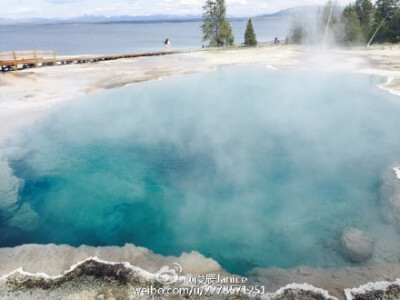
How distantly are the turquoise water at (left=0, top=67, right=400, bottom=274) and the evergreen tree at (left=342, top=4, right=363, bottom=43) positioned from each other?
25.0 metres

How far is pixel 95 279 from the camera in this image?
5.27m

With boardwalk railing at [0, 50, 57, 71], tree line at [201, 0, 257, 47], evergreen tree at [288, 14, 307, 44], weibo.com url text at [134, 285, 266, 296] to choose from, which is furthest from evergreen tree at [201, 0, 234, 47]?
weibo.com url text at [134, 285, 266, 296]

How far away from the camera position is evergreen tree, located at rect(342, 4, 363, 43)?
37794mm

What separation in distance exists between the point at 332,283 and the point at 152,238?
132 inches

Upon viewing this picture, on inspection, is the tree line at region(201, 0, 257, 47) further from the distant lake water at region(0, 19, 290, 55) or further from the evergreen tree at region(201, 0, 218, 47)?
the distant lake water at region(0, 19, 290, 55)

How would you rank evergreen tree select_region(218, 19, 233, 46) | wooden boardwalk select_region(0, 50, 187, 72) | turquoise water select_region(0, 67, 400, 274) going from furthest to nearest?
evergreen tree select_region(218, 19, 233, 46)
wooden boardwalk select_region(0, 50, 187, 72)
turquoise water select_region(0, 67, 400, 274)

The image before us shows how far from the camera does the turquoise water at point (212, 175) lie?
6.83m

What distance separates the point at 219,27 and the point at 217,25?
3.78ft

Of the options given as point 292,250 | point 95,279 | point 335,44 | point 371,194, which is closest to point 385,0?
point 335,44

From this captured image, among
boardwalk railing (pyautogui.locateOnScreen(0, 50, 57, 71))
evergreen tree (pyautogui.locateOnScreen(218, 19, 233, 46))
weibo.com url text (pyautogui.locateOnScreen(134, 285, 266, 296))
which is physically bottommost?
weibo.com url text (pyautogui.locateOnScreen(134, 285, 266, 296))

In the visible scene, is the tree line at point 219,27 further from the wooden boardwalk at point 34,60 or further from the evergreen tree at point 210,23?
the wooden boardwalk at point 34,60

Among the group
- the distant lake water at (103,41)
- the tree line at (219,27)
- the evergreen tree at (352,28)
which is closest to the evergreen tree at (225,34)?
the tree line at (219,27)

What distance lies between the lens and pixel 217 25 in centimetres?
4450

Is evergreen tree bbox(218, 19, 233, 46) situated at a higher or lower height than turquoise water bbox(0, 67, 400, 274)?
higher
